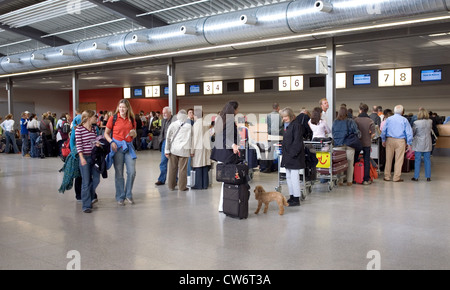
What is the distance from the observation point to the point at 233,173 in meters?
5.61

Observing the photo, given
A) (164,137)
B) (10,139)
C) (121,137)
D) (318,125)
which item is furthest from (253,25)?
(10,139)

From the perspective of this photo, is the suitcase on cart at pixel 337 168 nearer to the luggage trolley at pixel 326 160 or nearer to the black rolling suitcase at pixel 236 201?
the luggage trolley at pixel 326 160

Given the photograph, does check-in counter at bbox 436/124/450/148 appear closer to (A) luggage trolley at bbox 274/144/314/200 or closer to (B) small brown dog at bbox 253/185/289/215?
(A) luggage trolley at bbox 274/144/314/200

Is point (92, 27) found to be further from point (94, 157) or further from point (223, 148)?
point (223, 148)

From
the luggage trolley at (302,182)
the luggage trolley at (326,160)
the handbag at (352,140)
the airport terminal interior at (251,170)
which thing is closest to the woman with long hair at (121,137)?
the airport terminal interior at (251,170)

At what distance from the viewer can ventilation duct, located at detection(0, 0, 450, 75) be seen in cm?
677

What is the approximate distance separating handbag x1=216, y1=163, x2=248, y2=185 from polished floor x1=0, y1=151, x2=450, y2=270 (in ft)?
1.70

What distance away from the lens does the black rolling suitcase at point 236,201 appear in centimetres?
561

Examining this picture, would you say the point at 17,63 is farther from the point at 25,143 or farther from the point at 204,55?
the point at 204,55

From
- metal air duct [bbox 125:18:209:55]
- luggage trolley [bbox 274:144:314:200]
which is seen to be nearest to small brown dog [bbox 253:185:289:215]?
luggage trolley [bbox 274:144:314:200]

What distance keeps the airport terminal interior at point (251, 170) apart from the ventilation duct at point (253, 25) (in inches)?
1.0

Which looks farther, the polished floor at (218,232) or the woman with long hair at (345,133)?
the woman with long hair at (345,133)

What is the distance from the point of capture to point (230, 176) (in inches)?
222
